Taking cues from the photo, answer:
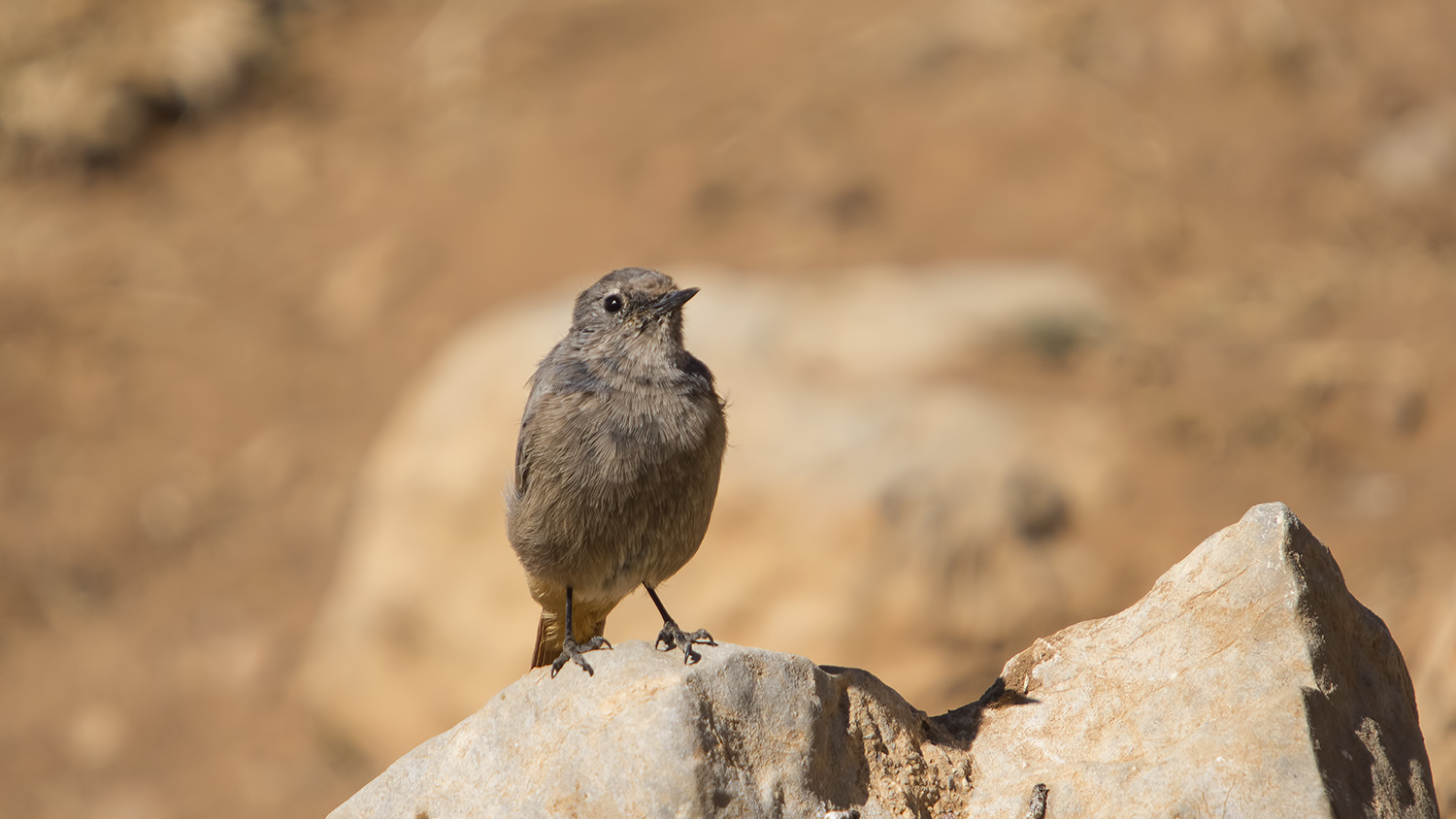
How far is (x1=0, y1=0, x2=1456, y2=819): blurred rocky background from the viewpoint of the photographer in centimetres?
795

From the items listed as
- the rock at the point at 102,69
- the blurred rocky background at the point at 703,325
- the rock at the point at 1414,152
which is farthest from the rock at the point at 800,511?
the rock at the point at 102,69

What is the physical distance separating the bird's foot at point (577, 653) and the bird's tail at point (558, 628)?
25.9 inches

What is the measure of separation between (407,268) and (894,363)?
20.2 ft

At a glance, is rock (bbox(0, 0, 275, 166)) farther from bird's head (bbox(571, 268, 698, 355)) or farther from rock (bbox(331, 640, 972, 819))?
rock (bbox(331, 640, 972, 819))

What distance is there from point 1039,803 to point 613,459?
183 centimetres

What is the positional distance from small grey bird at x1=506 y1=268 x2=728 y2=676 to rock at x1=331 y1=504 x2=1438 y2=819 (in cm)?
52

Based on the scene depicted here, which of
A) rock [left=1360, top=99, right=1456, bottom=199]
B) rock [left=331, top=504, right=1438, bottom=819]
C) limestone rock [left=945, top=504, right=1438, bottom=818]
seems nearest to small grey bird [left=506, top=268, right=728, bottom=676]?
rock [left=331, top=504, right=1438, bottom=819]

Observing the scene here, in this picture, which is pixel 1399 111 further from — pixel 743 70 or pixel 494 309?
pixel 494 309

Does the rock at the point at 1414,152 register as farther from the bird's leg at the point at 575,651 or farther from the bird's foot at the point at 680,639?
the bird's leg at the point at 575,651

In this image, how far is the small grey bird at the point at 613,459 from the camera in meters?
4.38

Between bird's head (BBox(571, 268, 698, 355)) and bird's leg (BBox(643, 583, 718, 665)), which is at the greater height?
bird's head (BBox(571, 268, 698, 355))

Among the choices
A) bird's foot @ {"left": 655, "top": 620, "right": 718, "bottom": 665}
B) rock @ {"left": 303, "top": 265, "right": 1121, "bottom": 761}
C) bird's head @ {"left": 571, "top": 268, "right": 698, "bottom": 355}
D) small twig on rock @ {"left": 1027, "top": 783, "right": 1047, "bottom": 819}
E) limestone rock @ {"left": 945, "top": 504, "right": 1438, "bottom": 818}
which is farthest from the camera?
rock @ {"left": 303, "top": 265, "right": 1121, "bottom": 761}

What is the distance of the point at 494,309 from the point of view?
38.6ft

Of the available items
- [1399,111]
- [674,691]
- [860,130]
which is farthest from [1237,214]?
[674,691]
